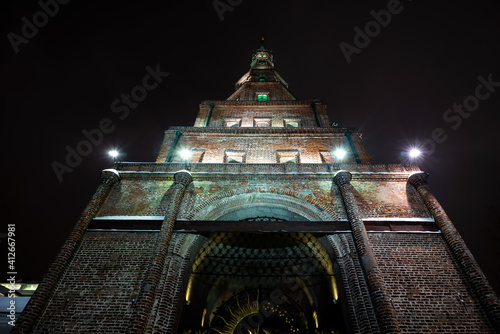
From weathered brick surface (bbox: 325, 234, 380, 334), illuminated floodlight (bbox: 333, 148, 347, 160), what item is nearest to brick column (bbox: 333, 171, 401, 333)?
weathered brick surface (bbox: 325, 234, 380, 334)

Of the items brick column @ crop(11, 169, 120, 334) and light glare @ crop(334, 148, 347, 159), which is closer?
brick column @ crop(11, 169, 120, 334)

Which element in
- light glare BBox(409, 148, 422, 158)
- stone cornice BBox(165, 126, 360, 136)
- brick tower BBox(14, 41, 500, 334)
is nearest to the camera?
brick tower BBox(14, 41, 500, 334)

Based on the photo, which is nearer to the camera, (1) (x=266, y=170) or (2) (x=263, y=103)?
(1) (x=266, y=170)

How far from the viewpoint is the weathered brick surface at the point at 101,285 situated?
6750mm

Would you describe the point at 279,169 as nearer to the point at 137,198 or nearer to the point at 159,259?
the point at 159,259

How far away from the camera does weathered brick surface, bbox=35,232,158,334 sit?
675cm

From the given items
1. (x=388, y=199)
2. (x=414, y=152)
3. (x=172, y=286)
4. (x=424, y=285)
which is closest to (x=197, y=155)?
(x=172, y=286)

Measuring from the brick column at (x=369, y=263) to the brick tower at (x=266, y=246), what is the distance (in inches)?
1.3

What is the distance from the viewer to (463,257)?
25.4 feet

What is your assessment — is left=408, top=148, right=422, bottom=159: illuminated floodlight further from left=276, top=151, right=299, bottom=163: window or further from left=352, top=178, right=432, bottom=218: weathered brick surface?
left=276, top=151, right=299, bottom=163: window

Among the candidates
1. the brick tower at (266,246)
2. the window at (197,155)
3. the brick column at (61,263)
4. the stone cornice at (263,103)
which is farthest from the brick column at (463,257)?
the brick column at (61,263)

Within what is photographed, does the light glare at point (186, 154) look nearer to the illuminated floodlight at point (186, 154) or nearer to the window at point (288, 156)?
the illuminated floodlight at point (186, 154)

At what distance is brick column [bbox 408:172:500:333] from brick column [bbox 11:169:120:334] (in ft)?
40.2

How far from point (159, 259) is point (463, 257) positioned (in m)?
9.52
